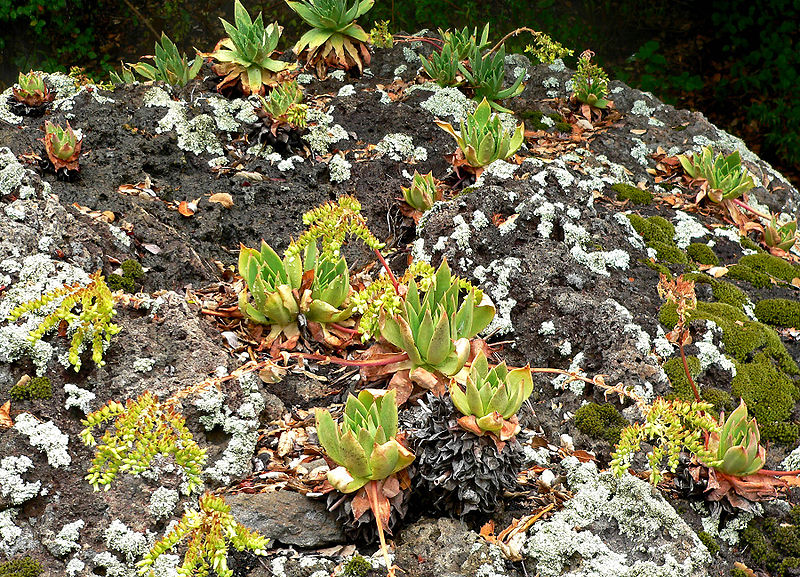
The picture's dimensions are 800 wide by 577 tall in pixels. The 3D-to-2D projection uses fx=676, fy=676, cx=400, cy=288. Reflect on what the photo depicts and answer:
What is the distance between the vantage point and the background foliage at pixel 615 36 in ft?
24.1

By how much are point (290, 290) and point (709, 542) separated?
1.75 m

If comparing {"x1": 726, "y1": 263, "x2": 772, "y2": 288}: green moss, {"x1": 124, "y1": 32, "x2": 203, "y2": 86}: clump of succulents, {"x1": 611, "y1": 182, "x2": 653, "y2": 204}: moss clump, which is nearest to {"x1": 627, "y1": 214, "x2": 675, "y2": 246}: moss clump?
{"x1": 611, "y1": 182, "x2": 653, "y2": 204}: moss clump

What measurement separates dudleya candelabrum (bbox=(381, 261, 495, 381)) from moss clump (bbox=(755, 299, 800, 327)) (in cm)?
163

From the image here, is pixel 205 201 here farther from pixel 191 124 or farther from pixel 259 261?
pixel 259 261

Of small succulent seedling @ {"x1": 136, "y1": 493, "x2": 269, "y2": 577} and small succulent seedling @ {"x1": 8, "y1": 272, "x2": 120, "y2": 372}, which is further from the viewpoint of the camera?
small succulent seedling @ {"x1": 8, "y1": 272, "x2": 120, "y2": 372}

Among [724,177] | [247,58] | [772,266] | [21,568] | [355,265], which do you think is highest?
[247,58]

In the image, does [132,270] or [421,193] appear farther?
[421,193]

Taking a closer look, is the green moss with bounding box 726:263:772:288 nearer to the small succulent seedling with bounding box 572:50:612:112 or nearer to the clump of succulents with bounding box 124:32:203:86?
the small succulent seedling with bounding box 572:50:612:112

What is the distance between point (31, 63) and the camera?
7.35 metres

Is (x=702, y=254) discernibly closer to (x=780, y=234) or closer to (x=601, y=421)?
(x=780, y=234)

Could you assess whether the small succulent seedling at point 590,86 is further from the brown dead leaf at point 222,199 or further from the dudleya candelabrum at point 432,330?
the dudleya candelabrum at point 432,330

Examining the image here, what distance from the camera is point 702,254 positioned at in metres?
3.66

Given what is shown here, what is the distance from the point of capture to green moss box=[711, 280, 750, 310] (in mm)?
3293

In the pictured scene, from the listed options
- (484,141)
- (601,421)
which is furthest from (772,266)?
(601,421)
